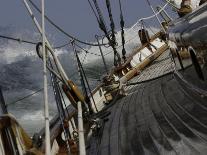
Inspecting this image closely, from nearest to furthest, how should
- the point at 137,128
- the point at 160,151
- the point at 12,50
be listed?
the point at 160,151
the point at 137,128
the point at 12,50

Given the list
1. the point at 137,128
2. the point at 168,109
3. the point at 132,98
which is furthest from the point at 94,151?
the point at 132,98

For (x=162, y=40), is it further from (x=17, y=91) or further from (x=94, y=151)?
(x=17, y=91)

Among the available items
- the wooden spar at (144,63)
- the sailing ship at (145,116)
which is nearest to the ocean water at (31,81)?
the wooden spar at (144,63)

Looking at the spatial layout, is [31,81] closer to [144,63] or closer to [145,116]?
[144,63]

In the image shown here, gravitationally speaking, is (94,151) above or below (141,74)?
below

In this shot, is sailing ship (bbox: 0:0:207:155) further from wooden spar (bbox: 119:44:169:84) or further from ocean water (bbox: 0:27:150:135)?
ocean water (bbox: 0:27:150:135)

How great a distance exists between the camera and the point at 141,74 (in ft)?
36.4

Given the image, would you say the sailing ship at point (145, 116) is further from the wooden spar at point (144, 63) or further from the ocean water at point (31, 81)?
the ocean water at point (31, 81)

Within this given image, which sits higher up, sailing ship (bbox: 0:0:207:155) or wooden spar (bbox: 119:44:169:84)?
Answer: wooden spar (bbox: 119:44:169:84)

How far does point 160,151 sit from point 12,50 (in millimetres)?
63738

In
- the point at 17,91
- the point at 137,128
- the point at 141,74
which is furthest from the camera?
the point at 17,91

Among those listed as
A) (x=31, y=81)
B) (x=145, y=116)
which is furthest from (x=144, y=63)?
(x=31, y=81)

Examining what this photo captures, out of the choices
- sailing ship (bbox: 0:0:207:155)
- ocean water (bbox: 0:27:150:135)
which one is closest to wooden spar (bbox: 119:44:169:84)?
ocean water (bbox: 0:27:150:135)

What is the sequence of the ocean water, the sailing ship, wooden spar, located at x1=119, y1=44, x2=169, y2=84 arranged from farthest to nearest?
the ocean water → wooden spar, located at x1=119, y1=44, x2=169, y2=84 → the sailing ship
